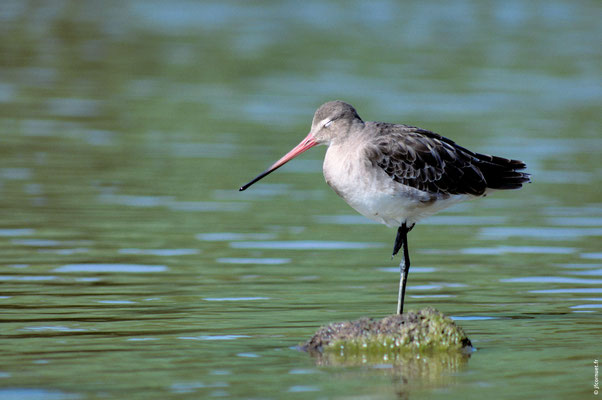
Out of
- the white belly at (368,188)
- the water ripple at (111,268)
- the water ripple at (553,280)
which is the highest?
the white belly at (368,188)

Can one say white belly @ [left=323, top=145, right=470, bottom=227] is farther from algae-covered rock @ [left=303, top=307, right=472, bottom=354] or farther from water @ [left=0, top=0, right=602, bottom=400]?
algae-covered rock @ [left=303, top=307, right=472, bottom=354]

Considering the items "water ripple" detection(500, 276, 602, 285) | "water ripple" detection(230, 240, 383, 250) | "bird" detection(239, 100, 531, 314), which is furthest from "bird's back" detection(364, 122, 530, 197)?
"water ripple" detection(230, 240, 383, 250)

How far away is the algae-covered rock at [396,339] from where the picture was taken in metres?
8.77

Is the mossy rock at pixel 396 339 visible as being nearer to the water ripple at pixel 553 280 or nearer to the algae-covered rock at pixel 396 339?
the algae-covered rock at pixel 396 339

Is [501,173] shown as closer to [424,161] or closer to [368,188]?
[424,161]

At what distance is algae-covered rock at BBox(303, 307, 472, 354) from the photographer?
28.8 feet

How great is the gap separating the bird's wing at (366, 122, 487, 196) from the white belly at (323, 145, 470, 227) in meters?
0.08

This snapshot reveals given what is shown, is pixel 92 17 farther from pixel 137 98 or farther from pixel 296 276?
pixel 296 276

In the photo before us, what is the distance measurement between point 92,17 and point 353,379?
1249 inches

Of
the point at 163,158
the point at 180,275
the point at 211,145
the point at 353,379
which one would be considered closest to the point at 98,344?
the point at 353,379

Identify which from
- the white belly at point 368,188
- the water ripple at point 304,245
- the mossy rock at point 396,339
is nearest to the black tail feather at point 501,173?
the white belly at point 368,188

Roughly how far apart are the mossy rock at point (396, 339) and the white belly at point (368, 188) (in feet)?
4.01

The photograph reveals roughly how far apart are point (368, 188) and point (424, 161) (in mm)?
707

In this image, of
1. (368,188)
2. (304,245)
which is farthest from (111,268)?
(368,188)
